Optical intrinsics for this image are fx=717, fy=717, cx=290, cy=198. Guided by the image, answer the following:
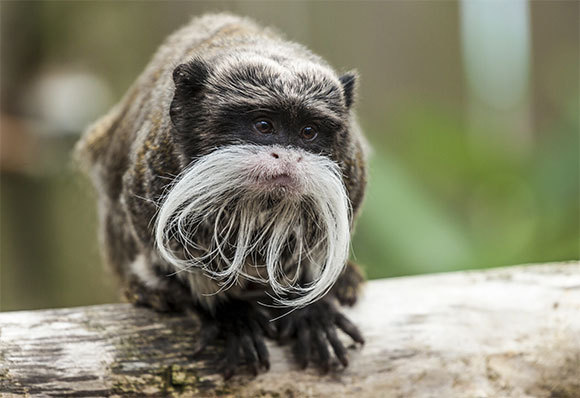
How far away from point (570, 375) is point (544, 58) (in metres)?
4.91

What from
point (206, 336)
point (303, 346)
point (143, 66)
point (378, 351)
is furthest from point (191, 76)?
point (143, 66)

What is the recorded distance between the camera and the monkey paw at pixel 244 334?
2.50 meters

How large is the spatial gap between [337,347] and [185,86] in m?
1.07

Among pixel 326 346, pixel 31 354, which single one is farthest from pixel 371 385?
pixel 31 354

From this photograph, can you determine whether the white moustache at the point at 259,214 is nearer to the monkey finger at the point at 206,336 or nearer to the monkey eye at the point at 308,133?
the monkey eye at the point at 308,133

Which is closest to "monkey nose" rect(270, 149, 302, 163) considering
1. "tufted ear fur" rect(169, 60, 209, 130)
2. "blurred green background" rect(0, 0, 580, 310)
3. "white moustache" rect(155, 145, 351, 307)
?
"white moustache" rect(155, 145, 351, 307)

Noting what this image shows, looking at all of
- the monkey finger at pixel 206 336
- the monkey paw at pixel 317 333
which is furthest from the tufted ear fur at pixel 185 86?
the monkey paw at pixel 317 333

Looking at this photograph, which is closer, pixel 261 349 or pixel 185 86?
pixel 185 86

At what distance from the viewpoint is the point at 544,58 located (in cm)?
692

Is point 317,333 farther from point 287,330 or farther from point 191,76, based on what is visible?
point 191,76

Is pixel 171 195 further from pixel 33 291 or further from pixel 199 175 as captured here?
pixel 33 291

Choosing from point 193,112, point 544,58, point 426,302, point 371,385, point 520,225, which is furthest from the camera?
point 544,58

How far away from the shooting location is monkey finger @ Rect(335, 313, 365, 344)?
2623 mm

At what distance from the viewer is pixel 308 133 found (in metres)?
2.17
